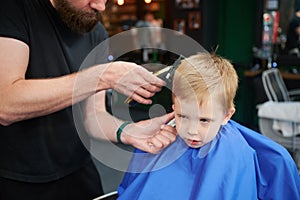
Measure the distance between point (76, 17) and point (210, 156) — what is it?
1.95ft

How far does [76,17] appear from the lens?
1132 millimetres

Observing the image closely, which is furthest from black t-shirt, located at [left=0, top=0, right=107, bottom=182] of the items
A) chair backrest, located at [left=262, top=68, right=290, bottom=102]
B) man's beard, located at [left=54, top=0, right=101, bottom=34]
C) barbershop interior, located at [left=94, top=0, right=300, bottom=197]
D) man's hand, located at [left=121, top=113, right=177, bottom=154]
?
chair backrest, located at [left=262, top=68, right=290, bottom=102]

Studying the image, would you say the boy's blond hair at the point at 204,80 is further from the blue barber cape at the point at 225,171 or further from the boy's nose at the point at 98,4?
the boy's nose at the point at 98,4

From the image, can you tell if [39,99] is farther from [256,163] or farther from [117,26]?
[117,26]

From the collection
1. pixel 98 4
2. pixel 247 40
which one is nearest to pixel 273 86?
pixel 247 40

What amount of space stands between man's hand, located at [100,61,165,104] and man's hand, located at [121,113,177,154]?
0.48 feet

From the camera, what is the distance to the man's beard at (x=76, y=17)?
112cm

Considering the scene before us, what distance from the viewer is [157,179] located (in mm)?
1165

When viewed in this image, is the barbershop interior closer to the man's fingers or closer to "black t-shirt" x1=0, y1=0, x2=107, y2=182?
"black t-shirt" x1=0, y1=0, x2=107, y2=182

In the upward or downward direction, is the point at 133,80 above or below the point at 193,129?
above

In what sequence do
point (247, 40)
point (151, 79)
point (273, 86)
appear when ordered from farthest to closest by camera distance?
point (247, 40)
point (273, 86)
point (151, 79)

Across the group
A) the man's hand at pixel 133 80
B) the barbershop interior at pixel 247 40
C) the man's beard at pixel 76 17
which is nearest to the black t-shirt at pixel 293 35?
the barbershop interior at pixel 247 40

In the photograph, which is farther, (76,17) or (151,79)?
(76,17)

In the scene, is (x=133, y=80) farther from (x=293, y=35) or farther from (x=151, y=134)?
(x=293, y=35)
